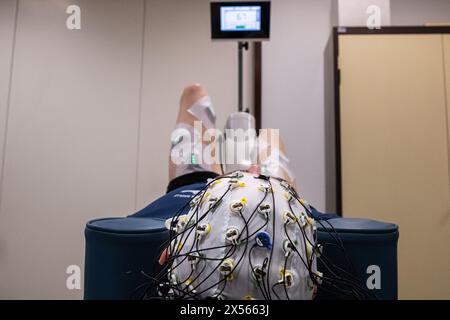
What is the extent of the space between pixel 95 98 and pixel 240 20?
1189 mm

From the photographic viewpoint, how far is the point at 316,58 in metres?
2.17

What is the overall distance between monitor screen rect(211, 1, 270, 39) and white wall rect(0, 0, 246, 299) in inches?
23.3

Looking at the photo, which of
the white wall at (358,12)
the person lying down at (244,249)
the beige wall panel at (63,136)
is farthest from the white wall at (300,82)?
the person lying down at (244,249)

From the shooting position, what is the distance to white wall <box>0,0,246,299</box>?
2.07 metres

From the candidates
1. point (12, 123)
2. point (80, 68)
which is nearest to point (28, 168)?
point (12, 123)

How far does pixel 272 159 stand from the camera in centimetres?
155

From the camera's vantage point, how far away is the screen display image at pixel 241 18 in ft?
4.97

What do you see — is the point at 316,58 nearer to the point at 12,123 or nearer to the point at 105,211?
the point at 105,211

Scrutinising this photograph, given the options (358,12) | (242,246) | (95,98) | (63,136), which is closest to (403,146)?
(358,12)

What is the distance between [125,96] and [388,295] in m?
1.95

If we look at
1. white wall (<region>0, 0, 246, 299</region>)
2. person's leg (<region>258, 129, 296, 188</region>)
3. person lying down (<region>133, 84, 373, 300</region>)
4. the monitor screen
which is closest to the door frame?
person's leg (<region>258, 129, 296, 188</region>)

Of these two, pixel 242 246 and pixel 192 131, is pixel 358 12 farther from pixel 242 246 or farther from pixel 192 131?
pixel 242 246

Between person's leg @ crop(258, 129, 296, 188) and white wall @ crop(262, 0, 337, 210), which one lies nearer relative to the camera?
person's leg @ crop(258, 129, 296, 188)

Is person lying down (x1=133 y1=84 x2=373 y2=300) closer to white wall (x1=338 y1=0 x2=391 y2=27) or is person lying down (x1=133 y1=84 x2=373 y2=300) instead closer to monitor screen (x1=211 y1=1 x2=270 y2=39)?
monitor screen (x1=211 y1=1 x2=270 y2=39)
